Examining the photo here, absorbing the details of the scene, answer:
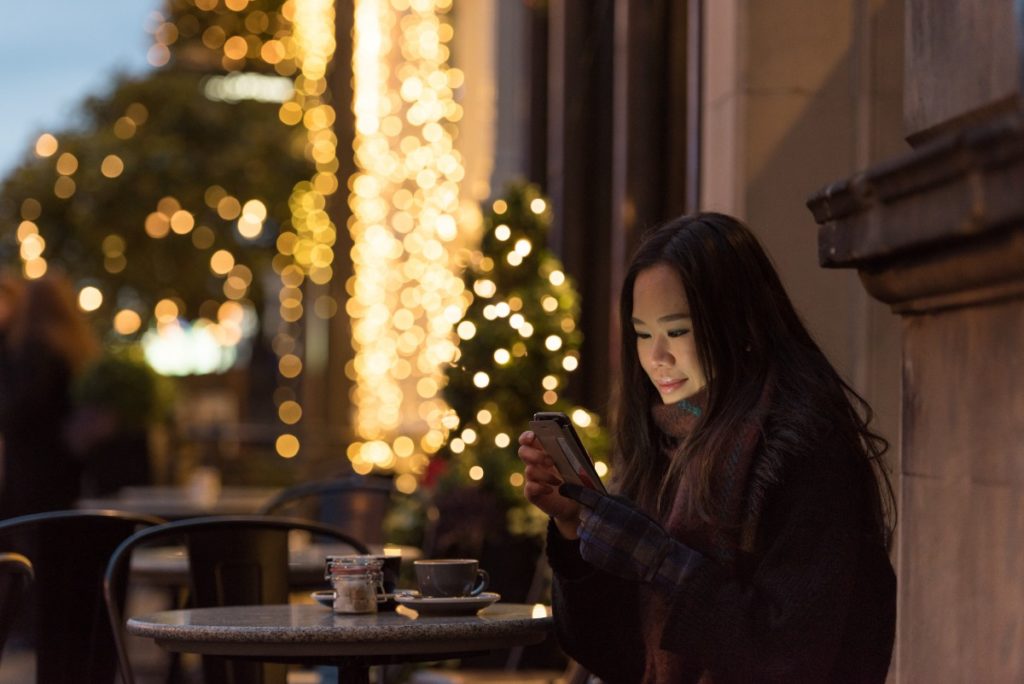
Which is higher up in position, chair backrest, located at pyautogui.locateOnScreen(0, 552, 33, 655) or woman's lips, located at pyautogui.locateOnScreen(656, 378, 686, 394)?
woman's lips, located at pyautogui.locateOnScreen(656, 378, 686, 394)

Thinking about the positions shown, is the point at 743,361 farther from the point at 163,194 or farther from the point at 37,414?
the point at 163,194

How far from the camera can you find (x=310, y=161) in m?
27.5

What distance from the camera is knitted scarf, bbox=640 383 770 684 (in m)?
3.08

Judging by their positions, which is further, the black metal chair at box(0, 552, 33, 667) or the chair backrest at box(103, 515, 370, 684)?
the chair backrest at box(103, 515, 370, 684)

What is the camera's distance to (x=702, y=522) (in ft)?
10.3

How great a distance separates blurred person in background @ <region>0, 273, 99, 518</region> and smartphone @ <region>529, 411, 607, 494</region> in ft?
20.0

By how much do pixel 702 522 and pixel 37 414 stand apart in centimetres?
640

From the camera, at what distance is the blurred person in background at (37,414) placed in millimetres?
8852

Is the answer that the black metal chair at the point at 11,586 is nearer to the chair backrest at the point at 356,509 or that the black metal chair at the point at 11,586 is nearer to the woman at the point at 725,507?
the woman at the point at 725,507

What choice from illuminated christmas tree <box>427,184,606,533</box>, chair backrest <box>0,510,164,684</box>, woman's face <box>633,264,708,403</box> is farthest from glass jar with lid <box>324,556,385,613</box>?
illuminated christmas tree <box>427,184,606,533</box>

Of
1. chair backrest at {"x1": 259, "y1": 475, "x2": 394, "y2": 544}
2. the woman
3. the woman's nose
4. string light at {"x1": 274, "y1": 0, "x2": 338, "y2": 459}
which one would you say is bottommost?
chair backrest at {"x1": 259, "y1": 475, "x2": 394, "y2": 544}

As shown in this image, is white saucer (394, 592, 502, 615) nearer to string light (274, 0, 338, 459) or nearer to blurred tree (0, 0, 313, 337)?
string light (274, 0, 338, 459)

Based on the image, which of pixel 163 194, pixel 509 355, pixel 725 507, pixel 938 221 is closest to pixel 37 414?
pixel 509 355

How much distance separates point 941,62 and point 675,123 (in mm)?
5490
